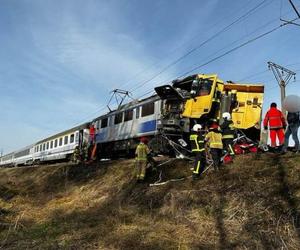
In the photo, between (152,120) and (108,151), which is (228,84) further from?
(108,151)

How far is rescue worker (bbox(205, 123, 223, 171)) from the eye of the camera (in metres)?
11.0

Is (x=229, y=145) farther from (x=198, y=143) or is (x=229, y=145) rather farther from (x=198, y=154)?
(x=198, y=154)

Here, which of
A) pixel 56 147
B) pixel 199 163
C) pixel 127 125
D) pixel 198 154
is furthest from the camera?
pixel 56 147

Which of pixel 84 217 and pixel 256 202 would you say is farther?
pixel 84 217

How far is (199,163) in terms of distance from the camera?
1088 centimetres

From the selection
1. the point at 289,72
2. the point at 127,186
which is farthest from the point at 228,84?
the point at 289,72

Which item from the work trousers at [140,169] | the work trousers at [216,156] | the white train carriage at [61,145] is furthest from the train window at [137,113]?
the work trousers at [216,156]

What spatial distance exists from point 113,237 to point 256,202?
9.79ft

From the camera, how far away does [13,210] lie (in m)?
12.8

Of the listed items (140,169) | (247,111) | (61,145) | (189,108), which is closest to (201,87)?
(189,108)

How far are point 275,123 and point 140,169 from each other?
167 inches

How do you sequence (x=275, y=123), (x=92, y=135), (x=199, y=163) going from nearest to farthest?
1. (x=199, y=163)
2. (x=275, y=123)
3. (x=92, y=135)

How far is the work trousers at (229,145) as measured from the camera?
38.9ft

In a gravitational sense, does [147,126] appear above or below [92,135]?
above
